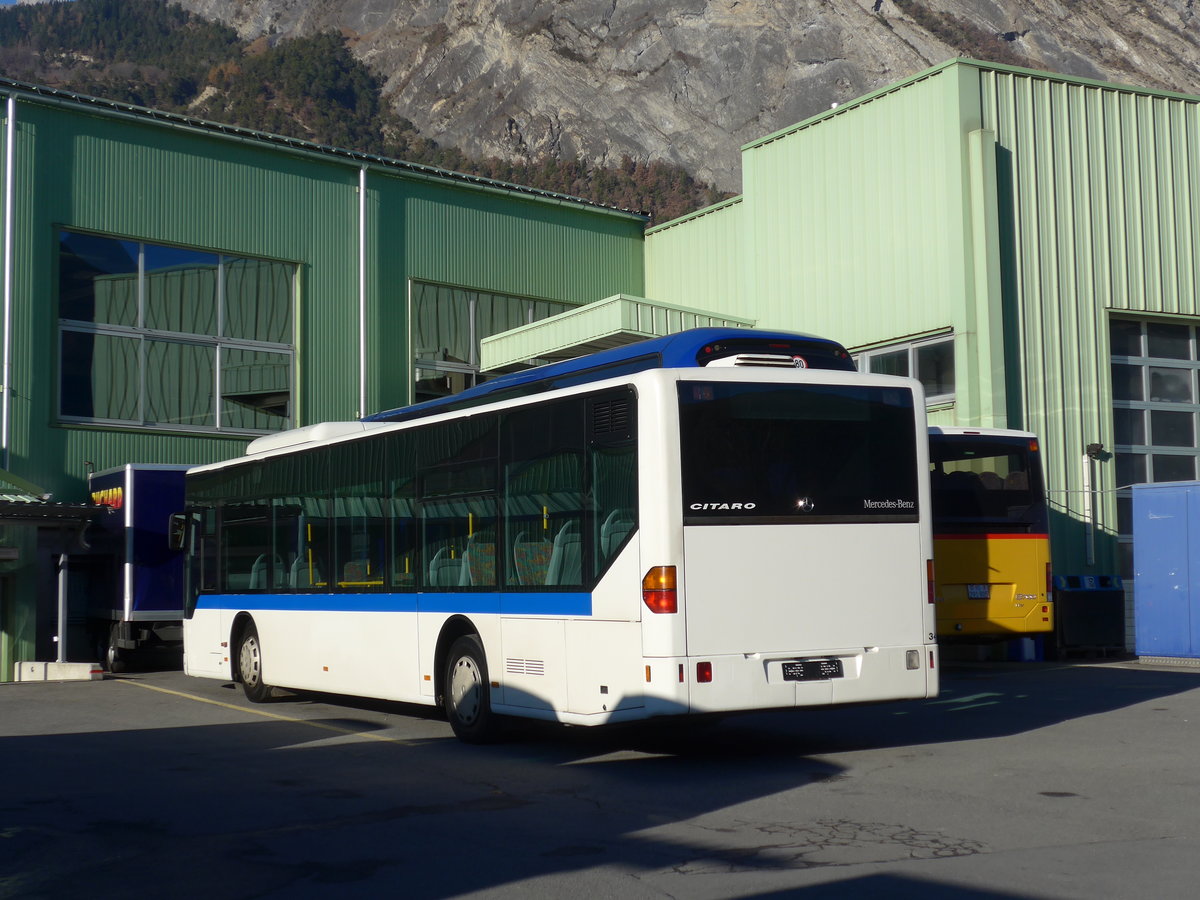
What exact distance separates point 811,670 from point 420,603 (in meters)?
3.94

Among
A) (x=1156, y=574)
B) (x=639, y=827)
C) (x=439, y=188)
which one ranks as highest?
(x=439, y=188)

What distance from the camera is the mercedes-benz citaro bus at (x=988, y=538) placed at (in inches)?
709

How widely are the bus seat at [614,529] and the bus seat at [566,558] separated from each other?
0.92 feet

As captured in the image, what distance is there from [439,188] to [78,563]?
10.6m

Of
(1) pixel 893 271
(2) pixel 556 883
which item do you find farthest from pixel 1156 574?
(2) pixel 556 883

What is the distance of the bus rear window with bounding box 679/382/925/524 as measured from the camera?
10266mm

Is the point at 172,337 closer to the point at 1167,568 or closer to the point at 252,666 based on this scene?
the point at 252,666

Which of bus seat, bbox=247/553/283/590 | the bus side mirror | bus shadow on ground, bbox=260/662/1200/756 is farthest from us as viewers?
the bus side mirror

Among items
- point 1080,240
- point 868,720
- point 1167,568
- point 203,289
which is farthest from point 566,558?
point 203,289

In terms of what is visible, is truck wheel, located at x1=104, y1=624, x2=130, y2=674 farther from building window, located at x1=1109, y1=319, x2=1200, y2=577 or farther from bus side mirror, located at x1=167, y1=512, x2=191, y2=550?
building window, located at x1=1109, y1=319, x2=1200, y2=577

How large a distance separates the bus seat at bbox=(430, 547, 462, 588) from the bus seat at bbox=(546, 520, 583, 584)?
4.93ft

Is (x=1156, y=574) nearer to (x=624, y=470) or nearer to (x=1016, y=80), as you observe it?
(x=1016, y=80)

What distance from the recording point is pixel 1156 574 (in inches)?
792

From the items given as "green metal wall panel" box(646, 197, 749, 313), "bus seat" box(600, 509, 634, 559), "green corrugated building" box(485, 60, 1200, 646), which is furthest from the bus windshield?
"green metal wall panel" box(646, 197, 749, 313)
